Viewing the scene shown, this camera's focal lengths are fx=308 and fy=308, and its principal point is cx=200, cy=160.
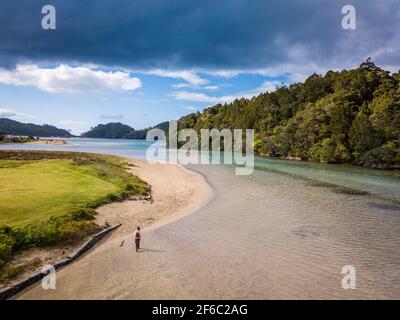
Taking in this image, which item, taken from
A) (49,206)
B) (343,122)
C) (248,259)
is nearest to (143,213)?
(49,206)

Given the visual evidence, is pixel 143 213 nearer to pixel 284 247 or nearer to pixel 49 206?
pixel 49 206

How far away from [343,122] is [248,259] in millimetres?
79634

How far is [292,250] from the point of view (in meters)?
19.0

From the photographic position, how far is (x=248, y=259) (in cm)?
1733

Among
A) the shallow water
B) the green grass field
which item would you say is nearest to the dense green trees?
the shallow water

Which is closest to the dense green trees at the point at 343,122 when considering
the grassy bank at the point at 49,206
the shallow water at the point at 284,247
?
the shallow water at the point at 284,247

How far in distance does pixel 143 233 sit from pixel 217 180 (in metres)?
30.0

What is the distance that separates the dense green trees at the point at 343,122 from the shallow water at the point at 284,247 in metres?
44.8

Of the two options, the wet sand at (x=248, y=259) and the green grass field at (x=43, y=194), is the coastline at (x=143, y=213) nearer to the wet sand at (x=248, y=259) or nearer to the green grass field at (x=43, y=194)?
the wet sand at (x=248, y=259)

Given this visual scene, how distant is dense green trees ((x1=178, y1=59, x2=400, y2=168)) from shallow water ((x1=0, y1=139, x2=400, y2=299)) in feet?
147

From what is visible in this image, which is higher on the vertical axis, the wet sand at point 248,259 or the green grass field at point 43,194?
the green grass field at point 43,194

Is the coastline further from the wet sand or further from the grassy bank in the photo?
the grassy bank

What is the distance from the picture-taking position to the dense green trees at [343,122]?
75125mm

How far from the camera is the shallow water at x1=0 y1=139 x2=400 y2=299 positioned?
46.1 feet
